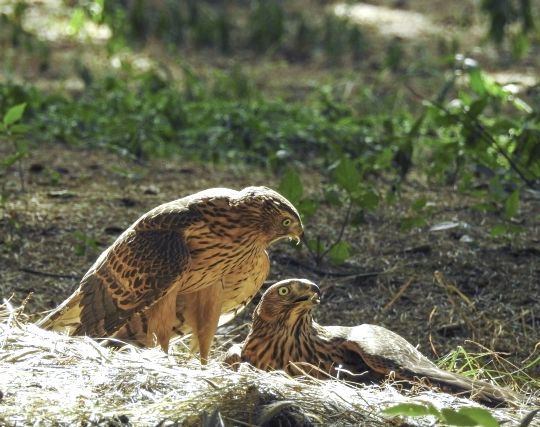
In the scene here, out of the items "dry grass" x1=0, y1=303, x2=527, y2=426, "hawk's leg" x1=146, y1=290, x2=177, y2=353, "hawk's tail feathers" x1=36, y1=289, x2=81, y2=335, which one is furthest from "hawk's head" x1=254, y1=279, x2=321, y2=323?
"hawk's tail feathers" x1=36, y1=289, x2=81, y2=335

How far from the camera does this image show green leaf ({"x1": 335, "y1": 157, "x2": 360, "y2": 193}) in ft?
22.9

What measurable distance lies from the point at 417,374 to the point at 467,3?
12645 millimetres

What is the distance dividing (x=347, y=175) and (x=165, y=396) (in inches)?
112

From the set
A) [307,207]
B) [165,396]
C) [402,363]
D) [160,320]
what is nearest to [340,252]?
[307,207]

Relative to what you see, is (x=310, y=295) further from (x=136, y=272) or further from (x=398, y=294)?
(x=398, y=294)

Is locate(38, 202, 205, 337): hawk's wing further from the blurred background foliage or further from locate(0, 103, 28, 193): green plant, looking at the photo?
locate(0, 103, 28, 193): green plant

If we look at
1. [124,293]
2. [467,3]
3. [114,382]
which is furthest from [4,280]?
[467,3]

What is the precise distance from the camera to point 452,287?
6555mm

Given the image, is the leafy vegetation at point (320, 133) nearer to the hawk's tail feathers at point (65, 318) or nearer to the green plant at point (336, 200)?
the green plant at point (336, 200)

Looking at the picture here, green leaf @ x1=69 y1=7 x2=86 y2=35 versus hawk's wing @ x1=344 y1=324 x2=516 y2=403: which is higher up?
hawk's wing @ x1=344 y1=324 x2=516 y2=403

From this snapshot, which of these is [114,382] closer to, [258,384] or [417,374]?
[258,384]

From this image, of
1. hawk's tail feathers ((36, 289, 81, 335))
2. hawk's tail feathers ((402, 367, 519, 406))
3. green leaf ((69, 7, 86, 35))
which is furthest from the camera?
green leaf ((69, 7, 86, 35))

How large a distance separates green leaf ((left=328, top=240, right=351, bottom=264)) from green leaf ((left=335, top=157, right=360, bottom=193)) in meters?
0.33

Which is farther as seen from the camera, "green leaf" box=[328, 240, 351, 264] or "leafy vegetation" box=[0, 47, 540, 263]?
"leafy vegetation" box=[0, 47, 540, 263]
